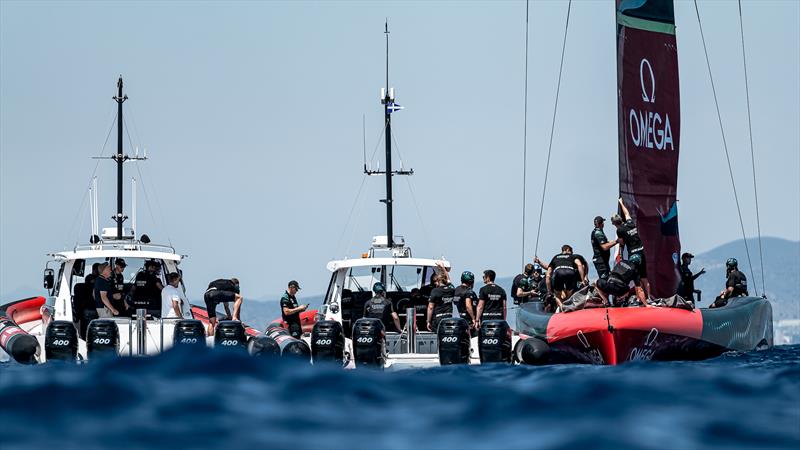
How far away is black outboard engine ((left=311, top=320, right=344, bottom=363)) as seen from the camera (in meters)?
18.0

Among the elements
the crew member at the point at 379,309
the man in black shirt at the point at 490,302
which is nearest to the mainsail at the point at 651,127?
the man in black shirt at the point at 490,302

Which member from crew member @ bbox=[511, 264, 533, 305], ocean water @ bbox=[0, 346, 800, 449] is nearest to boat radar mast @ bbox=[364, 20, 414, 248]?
crew member @ bbox=[511, 264, 533, 305]

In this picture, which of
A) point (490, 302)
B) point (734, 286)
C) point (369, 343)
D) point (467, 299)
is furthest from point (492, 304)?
point (734, 286)

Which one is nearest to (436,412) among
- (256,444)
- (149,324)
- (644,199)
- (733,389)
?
(256,444)

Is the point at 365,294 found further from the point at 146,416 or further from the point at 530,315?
the point at 146,416

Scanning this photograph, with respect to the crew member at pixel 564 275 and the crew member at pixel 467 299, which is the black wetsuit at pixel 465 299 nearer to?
the crew member at pixel 467 299

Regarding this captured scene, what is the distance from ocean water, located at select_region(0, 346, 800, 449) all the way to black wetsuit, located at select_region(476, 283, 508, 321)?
10863mm

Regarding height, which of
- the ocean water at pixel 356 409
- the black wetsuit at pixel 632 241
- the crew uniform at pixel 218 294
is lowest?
the ocean water at pixel 356 409

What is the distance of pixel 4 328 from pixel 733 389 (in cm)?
1396

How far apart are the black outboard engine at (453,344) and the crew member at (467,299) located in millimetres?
1922

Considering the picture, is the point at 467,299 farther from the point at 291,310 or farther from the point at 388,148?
the point at 388,148

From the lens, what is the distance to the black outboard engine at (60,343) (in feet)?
58.3

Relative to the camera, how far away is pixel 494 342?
1770 centimetres

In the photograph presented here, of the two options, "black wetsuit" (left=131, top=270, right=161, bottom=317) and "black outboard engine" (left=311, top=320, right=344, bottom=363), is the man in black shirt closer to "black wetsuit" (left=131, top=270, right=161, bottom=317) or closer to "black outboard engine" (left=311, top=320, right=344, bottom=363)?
"black outboard engine" (left=311, top=320, right=344, bottom=363)
